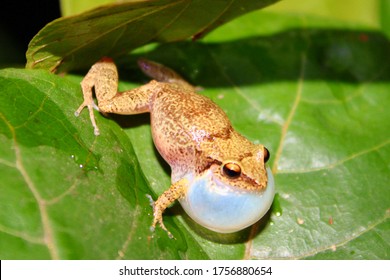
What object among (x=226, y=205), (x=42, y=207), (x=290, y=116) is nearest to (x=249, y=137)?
(x=290, y=116)

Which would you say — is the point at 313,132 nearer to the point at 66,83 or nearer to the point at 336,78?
the point at 336,78

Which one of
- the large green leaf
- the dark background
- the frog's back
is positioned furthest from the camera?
the dark background

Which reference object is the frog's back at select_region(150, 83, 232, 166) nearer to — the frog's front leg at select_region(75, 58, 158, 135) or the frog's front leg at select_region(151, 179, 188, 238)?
the frog's front leg at select_region(75, 58, 158, 135)

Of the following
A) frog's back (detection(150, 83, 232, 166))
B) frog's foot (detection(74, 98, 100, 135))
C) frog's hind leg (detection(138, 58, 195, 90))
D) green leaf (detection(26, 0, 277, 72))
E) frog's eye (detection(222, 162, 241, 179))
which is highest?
green leaf (detection(26, 0, 277, 72))

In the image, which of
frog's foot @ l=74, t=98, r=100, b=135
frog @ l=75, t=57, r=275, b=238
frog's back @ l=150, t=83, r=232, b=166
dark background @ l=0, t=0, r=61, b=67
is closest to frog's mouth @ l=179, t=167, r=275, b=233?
frog @ l=75, t=57, r=275, b=238

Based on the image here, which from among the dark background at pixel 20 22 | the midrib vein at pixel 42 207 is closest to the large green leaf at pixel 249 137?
the midrib vein at pixel 42 207

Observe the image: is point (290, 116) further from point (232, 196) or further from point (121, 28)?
point (121, 28)

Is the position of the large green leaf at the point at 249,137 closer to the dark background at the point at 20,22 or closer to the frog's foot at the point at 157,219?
the frog's foot at the point at 157,219
